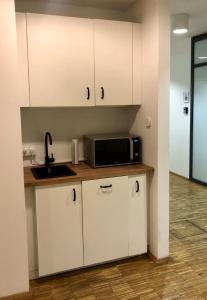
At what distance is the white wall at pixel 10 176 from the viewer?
211 cm

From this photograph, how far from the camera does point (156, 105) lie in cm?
265

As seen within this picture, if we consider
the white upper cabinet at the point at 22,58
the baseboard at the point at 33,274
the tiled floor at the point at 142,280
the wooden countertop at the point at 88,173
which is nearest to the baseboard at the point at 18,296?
the tiled floor at the point at 142,280

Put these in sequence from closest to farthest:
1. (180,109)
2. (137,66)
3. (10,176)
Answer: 1. (10,176)
2. (137,66)
3. (180,109)

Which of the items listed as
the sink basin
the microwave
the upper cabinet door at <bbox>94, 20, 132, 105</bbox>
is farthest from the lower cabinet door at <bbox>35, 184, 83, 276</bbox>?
the upper cabinet door at <bbox>94, 20, 132, 105</bbox>

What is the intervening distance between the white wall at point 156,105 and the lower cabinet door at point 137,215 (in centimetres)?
9

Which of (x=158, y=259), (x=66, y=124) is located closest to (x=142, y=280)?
(x=158, y=259)

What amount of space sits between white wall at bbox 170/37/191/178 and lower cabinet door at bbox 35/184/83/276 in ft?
11.5

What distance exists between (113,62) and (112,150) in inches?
32.8

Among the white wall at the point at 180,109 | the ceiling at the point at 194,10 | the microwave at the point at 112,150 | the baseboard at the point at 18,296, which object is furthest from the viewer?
the white wall at the point at 180,109

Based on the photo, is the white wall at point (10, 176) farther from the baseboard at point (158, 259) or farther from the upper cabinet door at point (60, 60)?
the baseboard at point (158, 259)

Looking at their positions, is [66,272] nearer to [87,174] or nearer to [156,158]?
[87,174]

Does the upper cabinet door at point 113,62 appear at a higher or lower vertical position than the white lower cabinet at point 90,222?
higher

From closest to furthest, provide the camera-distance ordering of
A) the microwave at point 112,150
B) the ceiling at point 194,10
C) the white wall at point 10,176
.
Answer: the white wall at point 10,176, the microwave at point 112,150, the ceiling at point 194,10

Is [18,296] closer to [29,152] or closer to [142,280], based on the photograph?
[142,280]
